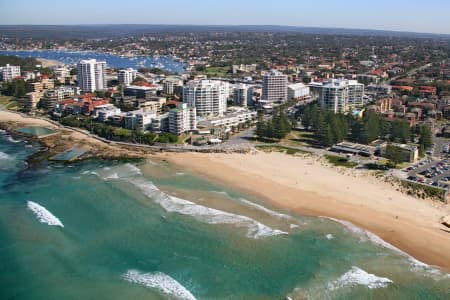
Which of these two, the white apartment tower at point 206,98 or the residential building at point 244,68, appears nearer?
the white apartment tower at point 206,98

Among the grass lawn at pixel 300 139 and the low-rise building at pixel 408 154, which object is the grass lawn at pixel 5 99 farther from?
the low-rise building at pixel 408 154

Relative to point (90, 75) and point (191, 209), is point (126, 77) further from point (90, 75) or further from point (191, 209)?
point (191, 209)

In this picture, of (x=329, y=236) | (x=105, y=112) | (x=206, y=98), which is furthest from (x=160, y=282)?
(x=206, y=98)

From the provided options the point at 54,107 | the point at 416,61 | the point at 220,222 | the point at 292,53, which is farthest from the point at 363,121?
the point at 292,53

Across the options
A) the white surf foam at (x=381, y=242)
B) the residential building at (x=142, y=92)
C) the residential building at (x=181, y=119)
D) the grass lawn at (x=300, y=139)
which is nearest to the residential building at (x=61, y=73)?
the residential building at (x=142, y=92)

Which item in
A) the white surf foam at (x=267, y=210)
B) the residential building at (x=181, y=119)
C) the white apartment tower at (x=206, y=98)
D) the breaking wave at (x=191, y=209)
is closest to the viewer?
the breaking wave at (x=191, y=209)
